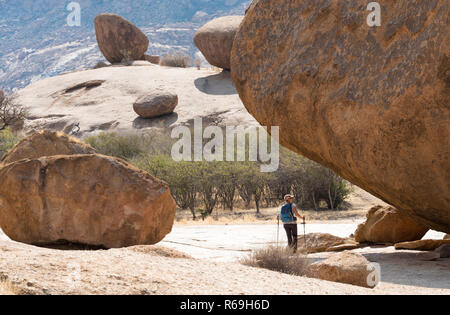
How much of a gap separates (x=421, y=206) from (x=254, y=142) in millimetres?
20209

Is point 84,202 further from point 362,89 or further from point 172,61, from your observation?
point 172,61

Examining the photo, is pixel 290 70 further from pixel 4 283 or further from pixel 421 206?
pixel 4 283

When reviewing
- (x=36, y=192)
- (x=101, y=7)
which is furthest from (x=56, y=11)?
(x=36, y=192)

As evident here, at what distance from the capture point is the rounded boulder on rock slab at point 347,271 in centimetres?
649

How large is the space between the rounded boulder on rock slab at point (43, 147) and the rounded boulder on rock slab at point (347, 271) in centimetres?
714

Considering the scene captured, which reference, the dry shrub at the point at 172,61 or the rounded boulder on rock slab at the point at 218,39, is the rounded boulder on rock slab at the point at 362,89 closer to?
the rounded boulder on rock slab at the point at 218,39

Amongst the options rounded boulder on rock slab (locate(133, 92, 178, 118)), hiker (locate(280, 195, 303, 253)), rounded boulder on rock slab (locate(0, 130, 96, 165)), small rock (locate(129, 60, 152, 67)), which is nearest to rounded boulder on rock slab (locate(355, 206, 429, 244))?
hiker (locate(280, 195, 303, 253))

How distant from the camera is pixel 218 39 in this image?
117ft

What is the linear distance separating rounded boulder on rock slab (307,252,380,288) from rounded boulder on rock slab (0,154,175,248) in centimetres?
297

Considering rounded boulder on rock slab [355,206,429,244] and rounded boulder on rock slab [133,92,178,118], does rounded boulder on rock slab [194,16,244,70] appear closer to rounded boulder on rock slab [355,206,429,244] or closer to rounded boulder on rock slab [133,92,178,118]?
rounded boulder on rock slab [133,92,178,118]

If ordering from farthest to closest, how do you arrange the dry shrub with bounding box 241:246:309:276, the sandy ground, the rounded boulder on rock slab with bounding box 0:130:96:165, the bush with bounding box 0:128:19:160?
the bush with bounding box 0:128:19:160 → the rounded boulder on rock slab with bounding box 0:130:96:165 → the dry shrub with bounding box 241:246:309:276 → the sandy ground

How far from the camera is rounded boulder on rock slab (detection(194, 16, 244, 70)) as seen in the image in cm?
3556

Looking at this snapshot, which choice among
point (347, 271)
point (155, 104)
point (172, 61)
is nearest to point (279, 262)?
point (347, 271)

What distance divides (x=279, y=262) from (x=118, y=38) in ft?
124
